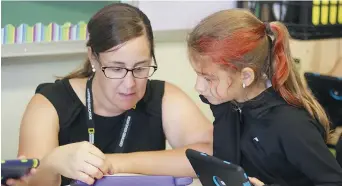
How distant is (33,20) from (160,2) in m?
0.66

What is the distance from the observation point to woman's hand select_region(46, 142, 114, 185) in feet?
3.86

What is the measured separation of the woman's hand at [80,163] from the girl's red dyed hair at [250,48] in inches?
14.2

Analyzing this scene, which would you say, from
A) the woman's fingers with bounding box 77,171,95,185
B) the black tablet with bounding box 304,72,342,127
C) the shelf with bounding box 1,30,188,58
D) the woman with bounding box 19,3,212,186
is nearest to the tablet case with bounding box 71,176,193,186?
the woman's fingers with bounding box 77,171,95,185

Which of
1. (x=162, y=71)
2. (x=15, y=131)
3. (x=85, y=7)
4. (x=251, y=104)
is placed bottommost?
(x=15, y=131)

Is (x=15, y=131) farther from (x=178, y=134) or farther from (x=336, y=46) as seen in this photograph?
(x=336, y=46)

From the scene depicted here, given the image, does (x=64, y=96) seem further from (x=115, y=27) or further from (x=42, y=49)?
(x=42, y=49)

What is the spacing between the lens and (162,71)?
9.22 feet

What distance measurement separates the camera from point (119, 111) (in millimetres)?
1605

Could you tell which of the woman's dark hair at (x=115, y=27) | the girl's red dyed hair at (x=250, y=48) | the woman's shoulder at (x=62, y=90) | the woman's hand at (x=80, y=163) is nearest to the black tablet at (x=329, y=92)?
the girl's red dyed hair at (x=250, y=48)

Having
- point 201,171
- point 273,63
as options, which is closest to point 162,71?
point 273,63

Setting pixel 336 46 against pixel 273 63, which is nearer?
pixel 273 63

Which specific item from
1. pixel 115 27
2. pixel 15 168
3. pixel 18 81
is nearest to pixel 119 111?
pixel 115 27

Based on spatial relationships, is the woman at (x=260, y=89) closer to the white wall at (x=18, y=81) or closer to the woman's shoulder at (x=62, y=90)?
the woman's shoulder at (x=62, y=90)

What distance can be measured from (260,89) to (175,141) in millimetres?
429
